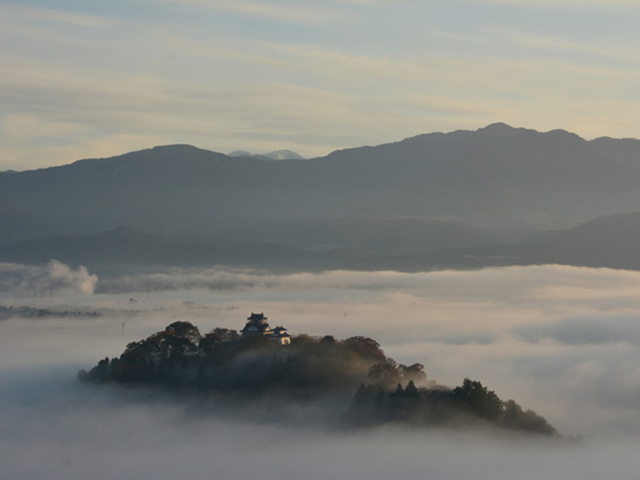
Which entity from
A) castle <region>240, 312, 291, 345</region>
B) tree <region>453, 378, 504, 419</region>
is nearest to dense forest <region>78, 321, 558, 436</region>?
tree <region>453, 378, 504, 419</region>

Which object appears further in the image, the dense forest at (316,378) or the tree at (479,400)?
the dense forest at (316,378)

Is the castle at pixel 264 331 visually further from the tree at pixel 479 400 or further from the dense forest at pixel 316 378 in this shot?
the tree at pixel 479 400

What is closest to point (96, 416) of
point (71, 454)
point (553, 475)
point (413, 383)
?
point (71, 454)

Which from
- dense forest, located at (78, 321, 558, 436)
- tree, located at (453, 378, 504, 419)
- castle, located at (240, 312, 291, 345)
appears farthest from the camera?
castle, located at (240, 312, 291, 345)

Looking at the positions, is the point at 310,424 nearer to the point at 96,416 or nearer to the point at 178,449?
the point at 178,449

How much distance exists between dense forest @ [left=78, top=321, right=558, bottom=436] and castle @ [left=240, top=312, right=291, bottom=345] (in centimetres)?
183

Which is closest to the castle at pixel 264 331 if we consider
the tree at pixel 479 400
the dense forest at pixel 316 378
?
the dense forest at pixel 316 378

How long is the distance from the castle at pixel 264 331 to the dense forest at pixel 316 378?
5.99ft

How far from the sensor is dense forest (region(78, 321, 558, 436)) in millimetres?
170000

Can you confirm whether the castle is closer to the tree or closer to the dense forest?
the dense forest

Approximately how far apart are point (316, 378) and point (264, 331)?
19.0m

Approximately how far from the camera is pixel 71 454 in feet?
645

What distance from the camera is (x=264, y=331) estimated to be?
19575 cm

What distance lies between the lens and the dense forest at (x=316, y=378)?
170 metres
